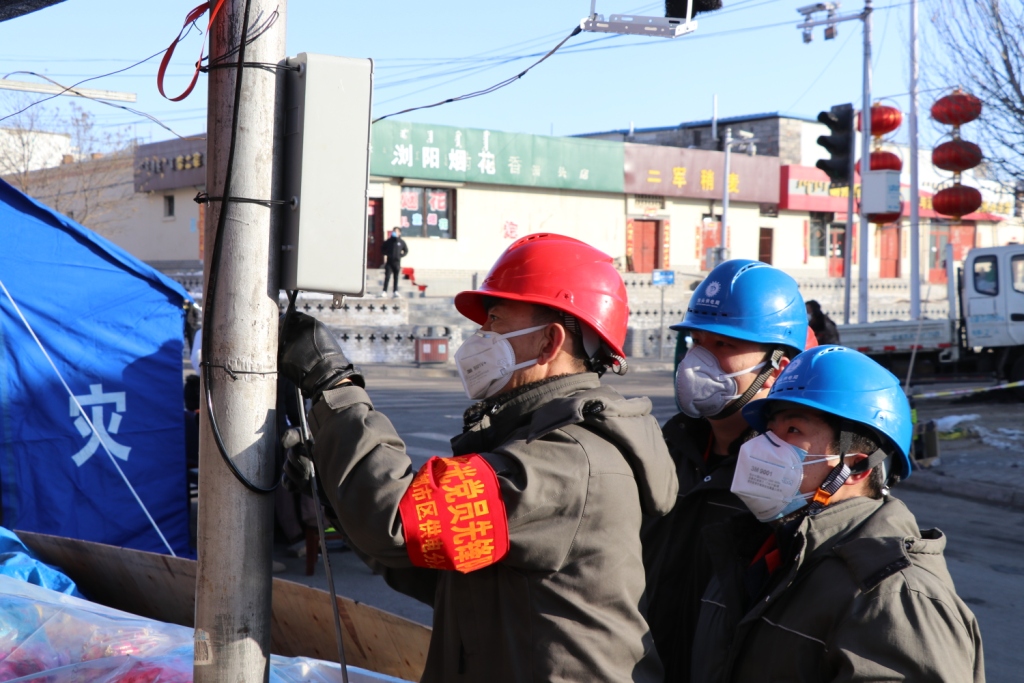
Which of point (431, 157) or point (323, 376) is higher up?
point (431, 157)

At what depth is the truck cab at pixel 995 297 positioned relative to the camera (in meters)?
15.0

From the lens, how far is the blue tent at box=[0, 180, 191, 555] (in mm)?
5727

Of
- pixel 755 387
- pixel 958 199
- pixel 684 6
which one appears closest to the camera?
pixel 755 387

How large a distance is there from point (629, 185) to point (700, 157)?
3.84m

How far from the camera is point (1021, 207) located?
14.6 meters

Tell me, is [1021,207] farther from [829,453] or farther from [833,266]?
[833,266]

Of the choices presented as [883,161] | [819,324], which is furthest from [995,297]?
[819,324]

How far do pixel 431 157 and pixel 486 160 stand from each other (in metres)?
2.21

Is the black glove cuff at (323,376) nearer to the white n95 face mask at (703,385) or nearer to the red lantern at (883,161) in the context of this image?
the white n95 face mask at (703,385)

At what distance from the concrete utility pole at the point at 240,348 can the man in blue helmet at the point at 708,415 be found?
1.15m

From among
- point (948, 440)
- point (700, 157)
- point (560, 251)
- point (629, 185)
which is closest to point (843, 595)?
point (560, 251)

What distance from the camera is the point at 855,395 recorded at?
2.30 metres

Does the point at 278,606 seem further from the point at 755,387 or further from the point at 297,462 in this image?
the point at 755,387

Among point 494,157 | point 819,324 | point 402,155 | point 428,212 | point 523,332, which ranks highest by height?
point 494,157
